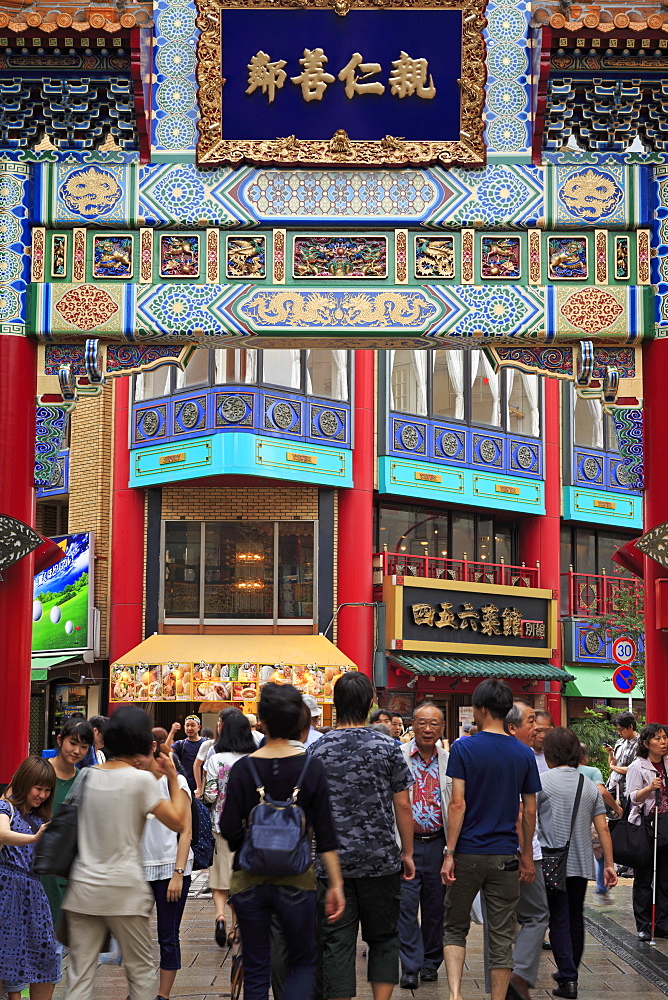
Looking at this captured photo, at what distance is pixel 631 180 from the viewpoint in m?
12.1

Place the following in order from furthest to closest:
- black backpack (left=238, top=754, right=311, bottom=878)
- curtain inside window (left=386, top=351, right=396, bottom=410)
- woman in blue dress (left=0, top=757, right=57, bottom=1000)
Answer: curtain inside window (left=386, top=351, right=396, bottom=410), woman in blue dress (left=0, top=757, right=57, bottom=1000), black backpack (left=238, top=754, right=311, bottom=878)

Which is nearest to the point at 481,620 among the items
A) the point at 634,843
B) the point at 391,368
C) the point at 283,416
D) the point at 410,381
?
the point at 410,381

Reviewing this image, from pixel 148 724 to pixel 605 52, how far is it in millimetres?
8033

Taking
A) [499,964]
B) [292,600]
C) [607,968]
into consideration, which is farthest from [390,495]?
[499,964]

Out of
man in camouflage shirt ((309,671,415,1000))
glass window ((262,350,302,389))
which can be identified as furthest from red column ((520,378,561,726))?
man in camouflage shirt ((309,671,415,1000))

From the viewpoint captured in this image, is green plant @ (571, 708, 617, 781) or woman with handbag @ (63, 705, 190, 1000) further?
green plant @ (571, 708, 617, 781)

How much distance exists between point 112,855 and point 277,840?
31.7 inches

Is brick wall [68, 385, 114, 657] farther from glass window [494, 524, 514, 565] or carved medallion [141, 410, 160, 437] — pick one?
glass window [494, 524, 514, 565]

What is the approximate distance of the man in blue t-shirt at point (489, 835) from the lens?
8016 millimetres

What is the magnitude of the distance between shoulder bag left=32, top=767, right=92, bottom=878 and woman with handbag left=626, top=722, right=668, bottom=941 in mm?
5919

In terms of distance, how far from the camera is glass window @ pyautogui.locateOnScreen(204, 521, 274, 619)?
27.4m

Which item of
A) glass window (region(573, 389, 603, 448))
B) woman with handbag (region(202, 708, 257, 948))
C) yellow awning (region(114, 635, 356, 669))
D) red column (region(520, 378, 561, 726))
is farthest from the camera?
glass window (region(573, 389, 603, 448))

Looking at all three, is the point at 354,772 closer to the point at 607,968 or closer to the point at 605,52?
the point at 607,968

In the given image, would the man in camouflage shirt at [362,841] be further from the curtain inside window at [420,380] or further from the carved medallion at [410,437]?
the curtain inside window at [420,380]
